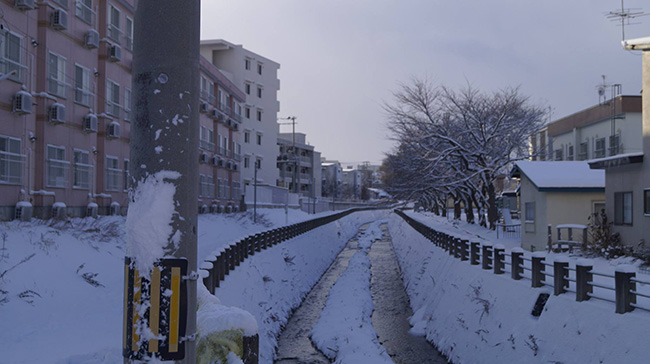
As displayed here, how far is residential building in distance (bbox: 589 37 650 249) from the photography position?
720 inches

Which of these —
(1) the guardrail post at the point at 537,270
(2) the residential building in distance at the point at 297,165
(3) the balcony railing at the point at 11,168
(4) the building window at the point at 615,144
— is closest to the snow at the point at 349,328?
(1) the guardrail post at the point at 537,270

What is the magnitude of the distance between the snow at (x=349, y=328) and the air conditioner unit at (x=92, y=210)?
34.3 ft

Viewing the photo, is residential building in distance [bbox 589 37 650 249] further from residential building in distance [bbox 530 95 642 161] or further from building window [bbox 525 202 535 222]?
residential building in distance [bbox 530 95 642 161]

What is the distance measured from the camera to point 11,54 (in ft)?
60.8

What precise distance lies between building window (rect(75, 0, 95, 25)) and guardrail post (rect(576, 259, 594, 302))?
21691 millimetres

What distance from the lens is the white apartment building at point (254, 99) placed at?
60938 mm

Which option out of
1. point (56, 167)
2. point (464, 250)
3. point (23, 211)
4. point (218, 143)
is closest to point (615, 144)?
point (464, 250)

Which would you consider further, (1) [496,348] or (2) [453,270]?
(2) [453,270]

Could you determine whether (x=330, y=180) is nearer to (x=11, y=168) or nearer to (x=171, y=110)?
(x=11, y=168)

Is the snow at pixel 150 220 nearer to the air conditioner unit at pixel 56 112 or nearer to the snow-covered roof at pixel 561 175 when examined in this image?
the air conditioner unit at pixel 56 112

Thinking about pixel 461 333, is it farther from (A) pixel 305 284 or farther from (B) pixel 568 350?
(A) pixel 305 284

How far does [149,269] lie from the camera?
2895mm

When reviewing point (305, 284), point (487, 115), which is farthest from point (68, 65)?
point (487, 115)

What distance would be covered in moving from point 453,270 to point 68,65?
16954mm
